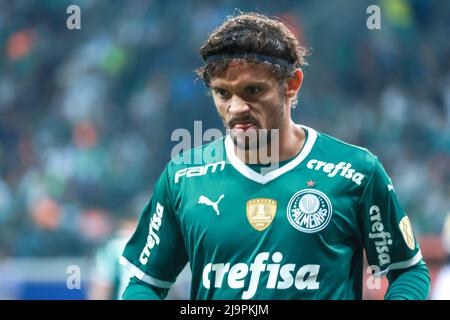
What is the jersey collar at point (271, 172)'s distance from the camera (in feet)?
11.2

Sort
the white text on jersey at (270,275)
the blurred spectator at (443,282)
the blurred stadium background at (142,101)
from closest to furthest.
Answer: the white text on jersey at (270,275) < the blurred spectator at (443,282) < the blurred stadium background at (142,101)

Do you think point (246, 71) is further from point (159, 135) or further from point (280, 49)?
point (159, 135)

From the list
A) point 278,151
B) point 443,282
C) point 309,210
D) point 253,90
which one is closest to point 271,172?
point 278,151

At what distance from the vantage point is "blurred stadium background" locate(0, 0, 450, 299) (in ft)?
37.1

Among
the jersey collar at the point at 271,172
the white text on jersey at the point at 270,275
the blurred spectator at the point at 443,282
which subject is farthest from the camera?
the blurred spectator at the point at 443,282

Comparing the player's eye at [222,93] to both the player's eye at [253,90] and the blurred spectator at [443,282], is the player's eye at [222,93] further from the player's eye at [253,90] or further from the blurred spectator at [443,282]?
the blurred spectator at [443,282]

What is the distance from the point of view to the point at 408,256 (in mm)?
3314

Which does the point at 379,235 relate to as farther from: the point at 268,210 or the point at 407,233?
the point at 268,210

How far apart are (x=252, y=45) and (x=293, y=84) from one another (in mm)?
259

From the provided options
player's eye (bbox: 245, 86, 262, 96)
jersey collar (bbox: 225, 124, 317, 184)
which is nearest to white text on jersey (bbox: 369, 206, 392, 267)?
jersey collar (bbox: 225, 124, 317, 184)

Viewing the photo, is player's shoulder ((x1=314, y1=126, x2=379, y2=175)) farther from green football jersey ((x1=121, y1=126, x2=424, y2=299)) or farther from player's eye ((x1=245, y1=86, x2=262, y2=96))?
player's eye ((x1=245, y1=86, x2=262, y2=96))

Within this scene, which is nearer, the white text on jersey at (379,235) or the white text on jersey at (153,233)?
the white text on jersey at (379,235)

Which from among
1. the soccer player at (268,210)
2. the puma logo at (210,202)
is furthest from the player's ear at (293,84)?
the puma logo at (210,202)

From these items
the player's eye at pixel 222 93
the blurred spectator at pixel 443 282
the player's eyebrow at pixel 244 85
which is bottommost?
the blurred spectator at pixel 443 282
